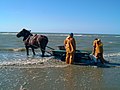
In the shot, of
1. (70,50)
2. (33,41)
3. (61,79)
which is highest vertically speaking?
(33,41)

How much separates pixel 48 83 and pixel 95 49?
19.1ft

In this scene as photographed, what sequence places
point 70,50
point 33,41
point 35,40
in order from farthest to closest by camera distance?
point 33,41 → point 35,40 → point 70,50

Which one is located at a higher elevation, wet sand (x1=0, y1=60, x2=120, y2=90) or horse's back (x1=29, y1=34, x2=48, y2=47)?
horse's back (x1=29, y1=34, x2=48, y2=47)

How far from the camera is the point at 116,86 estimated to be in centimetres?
863

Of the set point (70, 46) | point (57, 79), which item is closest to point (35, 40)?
point (70, 46)

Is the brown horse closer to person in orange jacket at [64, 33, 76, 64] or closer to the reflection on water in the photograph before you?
person in orange jacket at [64, 33, 76, 64]

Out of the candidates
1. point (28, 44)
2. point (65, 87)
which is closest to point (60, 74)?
point (65, 87)

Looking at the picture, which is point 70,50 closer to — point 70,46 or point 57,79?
point 70,46

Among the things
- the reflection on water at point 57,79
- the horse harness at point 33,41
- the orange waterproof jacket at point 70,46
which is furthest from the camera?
the horse harness at point 33,41

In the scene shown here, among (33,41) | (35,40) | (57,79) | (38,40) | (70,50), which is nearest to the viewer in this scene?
(57,79)

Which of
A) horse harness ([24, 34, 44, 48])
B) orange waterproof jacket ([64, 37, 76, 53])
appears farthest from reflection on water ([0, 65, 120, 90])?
horse harness ([24, 34, 44, 48])

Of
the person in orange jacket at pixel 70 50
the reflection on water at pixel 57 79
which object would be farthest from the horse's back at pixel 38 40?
the reflection on water at pixel 57 79

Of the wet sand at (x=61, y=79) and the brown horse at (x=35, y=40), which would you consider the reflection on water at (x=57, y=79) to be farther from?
the brown horse at (x=35, y=40)

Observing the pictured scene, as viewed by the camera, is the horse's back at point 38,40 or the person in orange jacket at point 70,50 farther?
the horse's back at point 38,40
